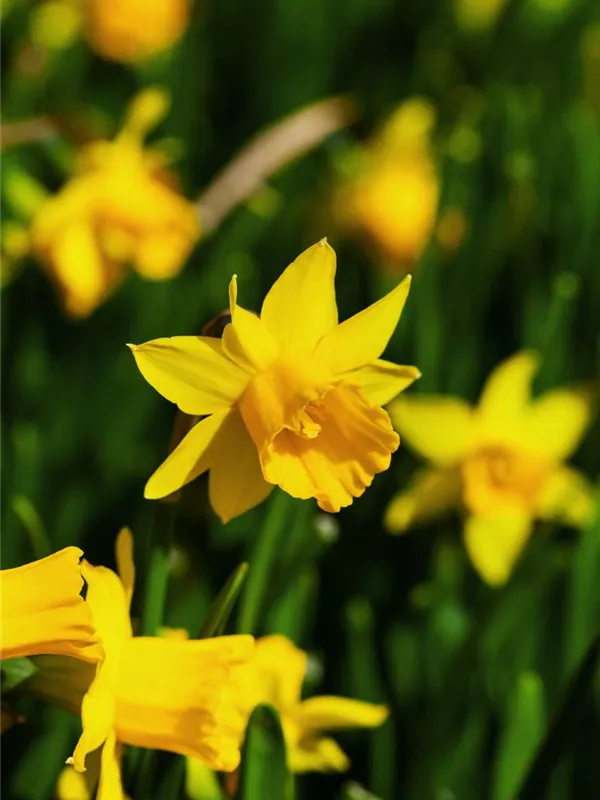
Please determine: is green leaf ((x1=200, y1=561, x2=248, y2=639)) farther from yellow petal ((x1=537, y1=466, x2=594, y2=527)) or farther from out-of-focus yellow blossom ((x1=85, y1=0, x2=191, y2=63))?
out-of-focus yellow blossom ((x1=85, y1=0, x2=191, y2=63))

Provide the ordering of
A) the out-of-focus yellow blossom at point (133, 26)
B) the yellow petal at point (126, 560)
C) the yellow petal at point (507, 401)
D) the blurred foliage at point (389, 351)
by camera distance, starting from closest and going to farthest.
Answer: the yellow petal at point (126, 560)
the blurred foliage at point (389, 351)
the yellow petal at point (507, 401)
the out-of-focus yellow blossom at point (133, 26)

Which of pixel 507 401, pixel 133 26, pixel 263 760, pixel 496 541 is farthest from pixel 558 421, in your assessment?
pixel 133 26

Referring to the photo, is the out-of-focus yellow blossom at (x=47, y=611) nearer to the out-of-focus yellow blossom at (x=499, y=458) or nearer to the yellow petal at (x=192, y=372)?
the yellow petal at (x=192, y=372)

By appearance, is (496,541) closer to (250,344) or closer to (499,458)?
(499,458)

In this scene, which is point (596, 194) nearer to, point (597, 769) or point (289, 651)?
point (597, 769)

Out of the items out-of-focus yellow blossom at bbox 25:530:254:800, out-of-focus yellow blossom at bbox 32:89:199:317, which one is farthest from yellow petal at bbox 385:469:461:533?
out-of-focus yellow blossom at bbox 25:530:254:800

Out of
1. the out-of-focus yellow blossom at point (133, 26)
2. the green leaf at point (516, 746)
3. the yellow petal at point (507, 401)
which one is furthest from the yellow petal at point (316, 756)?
the out-of-focus yellow blossom at point (133, 26)
